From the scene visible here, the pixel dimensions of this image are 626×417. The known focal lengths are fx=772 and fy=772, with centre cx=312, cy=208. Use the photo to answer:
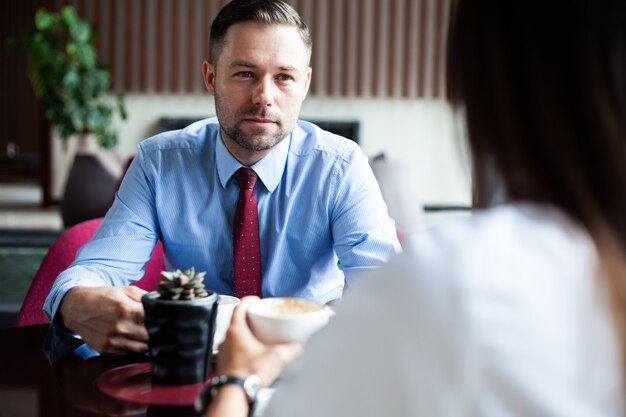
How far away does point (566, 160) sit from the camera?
1.83 feet

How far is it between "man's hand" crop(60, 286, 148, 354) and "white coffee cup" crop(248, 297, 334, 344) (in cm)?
32

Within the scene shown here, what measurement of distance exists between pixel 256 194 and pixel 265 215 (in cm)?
6

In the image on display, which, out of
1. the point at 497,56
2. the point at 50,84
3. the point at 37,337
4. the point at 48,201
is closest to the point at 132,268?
the point at 37,337

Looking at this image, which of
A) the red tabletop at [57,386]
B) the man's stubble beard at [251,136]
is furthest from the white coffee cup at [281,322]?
the man's stubble beard at [251,136]

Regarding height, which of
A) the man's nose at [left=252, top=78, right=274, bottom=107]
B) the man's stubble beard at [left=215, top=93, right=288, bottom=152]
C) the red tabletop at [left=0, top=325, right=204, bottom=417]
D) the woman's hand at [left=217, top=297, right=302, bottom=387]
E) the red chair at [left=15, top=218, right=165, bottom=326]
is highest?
the man's nose at [left=252, top=78, right=274, bottom=107]

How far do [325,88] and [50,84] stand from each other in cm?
258

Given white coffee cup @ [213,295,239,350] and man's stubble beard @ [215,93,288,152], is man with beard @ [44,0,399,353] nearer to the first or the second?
man's stubble beard @ [215,93,288,152]

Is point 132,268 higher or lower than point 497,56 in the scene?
lower

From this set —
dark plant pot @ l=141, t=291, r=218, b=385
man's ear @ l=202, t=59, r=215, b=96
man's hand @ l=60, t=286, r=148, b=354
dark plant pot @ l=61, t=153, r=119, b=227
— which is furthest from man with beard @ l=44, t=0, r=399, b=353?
dark plant pot @ l=61, t=153, r=119, b=227

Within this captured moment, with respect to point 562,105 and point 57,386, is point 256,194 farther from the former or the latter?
point 562,105

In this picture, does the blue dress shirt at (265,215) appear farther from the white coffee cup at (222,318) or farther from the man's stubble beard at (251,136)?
the white coffee cup at (222,318)

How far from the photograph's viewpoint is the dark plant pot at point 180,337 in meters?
0.92

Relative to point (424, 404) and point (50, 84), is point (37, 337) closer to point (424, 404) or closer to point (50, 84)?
point (424, 404)

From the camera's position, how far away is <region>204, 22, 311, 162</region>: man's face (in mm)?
1664
